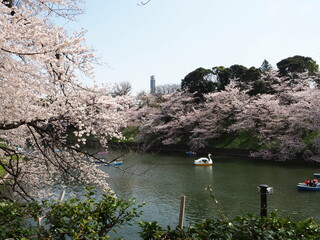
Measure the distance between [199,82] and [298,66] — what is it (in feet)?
36.8

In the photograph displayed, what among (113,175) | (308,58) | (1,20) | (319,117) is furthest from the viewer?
(308,58)

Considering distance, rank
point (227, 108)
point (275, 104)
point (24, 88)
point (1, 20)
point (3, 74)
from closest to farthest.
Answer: point (1, 20)
point (3, 74)
point (24, 88)
point (275, 104)
point (227, 108)

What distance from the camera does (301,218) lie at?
34.2 ft

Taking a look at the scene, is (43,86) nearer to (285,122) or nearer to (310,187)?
(310,187)

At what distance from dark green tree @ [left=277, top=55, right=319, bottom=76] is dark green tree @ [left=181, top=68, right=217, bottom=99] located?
7.96m

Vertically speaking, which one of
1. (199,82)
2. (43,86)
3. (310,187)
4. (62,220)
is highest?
(199,82)

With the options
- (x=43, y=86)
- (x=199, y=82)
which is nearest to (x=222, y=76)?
(x=199, y=82)

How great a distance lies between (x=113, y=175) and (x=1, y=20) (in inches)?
636

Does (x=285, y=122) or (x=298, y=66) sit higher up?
(x=298, y=66)

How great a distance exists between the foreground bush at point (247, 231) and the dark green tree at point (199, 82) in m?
34.9

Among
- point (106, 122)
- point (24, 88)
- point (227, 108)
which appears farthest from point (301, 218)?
point (227, 108)

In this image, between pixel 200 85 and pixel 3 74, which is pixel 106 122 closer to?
pixel 3 74

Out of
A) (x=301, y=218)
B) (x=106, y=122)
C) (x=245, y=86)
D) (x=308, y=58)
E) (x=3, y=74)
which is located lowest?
(x=301, y=218)

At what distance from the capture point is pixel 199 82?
38969 mm
